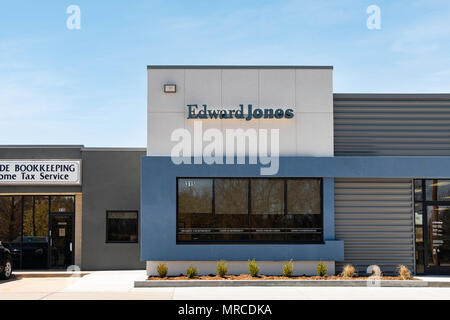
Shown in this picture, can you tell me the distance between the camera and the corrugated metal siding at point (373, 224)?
1744 centimetres

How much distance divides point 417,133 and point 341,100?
2.80 metres

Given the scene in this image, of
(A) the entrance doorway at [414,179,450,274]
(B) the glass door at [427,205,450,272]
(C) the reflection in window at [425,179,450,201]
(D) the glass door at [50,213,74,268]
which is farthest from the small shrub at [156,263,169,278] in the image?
(C) the reflection in window at [425,179,450,201]

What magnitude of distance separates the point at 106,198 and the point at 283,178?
21.7ft

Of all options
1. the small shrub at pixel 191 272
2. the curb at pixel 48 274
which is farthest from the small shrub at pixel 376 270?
the curb at pixel 48 274

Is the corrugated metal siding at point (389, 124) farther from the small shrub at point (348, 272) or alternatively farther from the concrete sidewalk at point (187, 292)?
the concrete sidewalk at point (187, 292)

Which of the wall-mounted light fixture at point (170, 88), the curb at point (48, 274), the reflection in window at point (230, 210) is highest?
the wall-mounted light fixture at point (170, 88)

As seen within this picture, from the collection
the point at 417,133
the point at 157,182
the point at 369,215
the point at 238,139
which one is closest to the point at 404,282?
the point at 369,215

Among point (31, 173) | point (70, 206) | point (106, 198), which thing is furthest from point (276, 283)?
point (31, 173)

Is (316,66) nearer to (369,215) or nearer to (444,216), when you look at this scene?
(369,215)

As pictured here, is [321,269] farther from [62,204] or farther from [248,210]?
[62,204]

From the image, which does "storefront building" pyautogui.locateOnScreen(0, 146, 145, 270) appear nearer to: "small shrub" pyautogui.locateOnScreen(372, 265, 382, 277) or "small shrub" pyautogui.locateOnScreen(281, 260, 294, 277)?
"small shrub" pyautogui.locateOnScreen(281, 260, 294, 277)

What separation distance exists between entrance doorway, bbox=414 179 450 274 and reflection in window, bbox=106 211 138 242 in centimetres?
978

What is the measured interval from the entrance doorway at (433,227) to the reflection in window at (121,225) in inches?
385

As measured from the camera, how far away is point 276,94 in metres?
17.3
